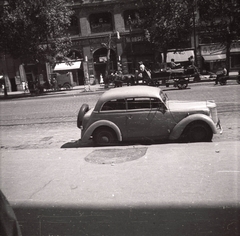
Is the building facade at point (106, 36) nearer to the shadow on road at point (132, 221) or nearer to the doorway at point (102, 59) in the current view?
the doorway at point (102, 59)

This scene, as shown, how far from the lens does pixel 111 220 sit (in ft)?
12.8

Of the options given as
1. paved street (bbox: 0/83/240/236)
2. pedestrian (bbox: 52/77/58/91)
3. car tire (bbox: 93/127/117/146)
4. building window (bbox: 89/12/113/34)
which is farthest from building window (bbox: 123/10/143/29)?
paved street (bbox: 0/83/240/236)

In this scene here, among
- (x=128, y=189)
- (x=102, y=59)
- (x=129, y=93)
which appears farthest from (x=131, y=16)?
(x=128, y=189)

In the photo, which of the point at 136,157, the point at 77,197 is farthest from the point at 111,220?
the point at 136,157

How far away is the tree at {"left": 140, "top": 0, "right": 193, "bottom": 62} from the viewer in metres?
26.6

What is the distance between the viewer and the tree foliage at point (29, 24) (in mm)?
24141

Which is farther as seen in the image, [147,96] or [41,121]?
[41,121]

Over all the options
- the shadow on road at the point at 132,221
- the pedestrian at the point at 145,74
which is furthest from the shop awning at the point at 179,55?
the shadow on road at the point at 132,221

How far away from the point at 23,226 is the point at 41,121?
329 inches

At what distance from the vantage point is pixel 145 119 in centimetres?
707

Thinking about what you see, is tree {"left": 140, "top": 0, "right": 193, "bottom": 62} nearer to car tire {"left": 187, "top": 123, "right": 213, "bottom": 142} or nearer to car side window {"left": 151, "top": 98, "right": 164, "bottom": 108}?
car side window {"left": 151, "top": 98, "right": 164, "bottom": 108}

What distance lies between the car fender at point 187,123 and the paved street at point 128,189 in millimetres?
242

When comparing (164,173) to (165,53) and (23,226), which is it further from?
(165,53)

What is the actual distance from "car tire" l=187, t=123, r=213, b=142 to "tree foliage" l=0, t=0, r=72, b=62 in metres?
20.7
